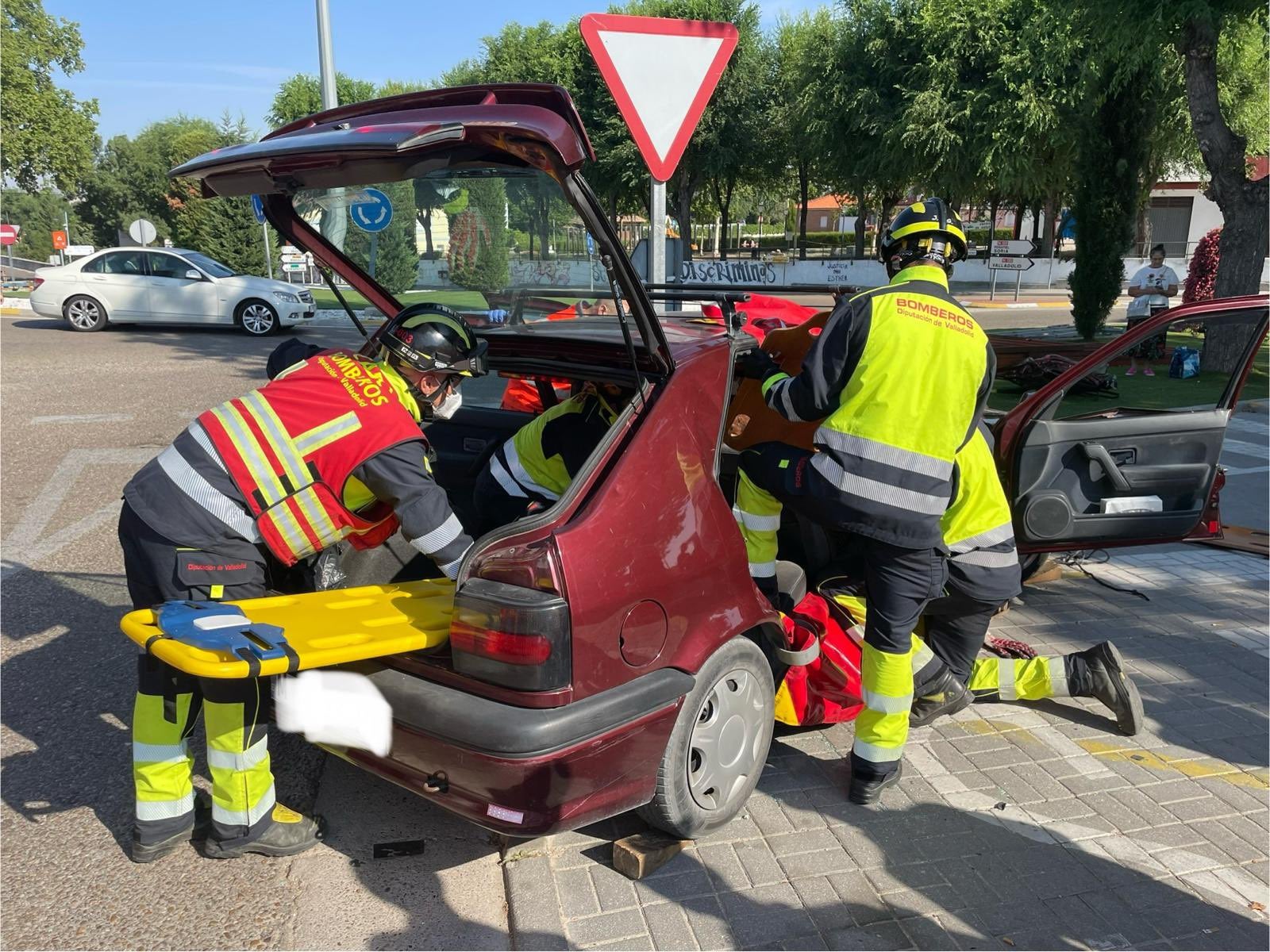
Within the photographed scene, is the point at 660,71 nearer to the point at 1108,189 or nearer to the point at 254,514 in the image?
the point at 254,514

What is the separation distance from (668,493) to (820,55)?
106 feet

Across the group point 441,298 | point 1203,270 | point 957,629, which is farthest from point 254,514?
point 1203,270

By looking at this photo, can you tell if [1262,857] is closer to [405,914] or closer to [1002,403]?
[405,914]

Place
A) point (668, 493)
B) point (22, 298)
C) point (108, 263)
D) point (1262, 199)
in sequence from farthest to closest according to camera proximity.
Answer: point (22, 298) → point (108, 263) → point (1262, 199) → point (668, 493)

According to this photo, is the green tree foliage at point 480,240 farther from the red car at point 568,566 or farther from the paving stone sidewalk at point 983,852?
the paving stone sidewalk at point 983,852

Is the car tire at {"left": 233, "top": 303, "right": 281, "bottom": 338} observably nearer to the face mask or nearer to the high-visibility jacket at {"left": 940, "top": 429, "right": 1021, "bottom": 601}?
the face mask

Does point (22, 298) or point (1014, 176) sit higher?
point (1014, 176)

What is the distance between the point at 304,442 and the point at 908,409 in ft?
5.91

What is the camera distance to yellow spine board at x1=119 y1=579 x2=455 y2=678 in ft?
7.12

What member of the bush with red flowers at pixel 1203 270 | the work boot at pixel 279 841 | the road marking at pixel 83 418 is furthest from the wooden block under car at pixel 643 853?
the bush with red flowers at pixel 1203 270

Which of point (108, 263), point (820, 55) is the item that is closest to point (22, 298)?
point (108, 263)

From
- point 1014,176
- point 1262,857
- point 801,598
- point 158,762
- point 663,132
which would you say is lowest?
point 1262,857

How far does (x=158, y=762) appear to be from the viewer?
9.00ft

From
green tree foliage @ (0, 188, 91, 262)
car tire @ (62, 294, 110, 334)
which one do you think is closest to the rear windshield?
car tire @ (62, 294, 110, 334)
